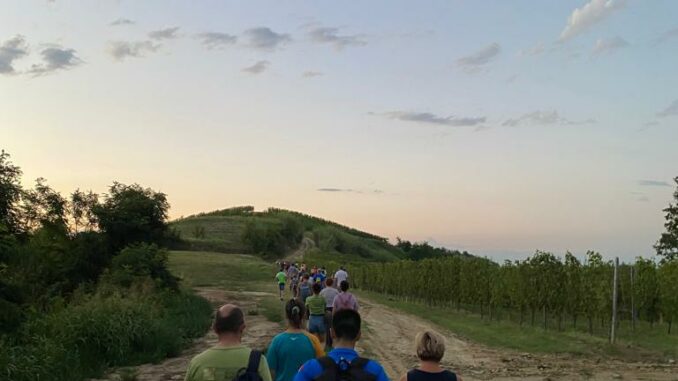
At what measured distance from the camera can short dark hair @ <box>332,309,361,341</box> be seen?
407 centimetres

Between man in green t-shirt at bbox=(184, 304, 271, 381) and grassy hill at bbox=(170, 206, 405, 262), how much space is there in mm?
78517

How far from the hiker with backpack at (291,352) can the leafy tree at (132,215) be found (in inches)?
1084

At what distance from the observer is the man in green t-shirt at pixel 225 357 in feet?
13.3

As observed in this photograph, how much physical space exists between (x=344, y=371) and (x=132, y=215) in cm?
2979

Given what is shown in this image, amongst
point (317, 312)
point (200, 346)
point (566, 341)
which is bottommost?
point (200, 346)

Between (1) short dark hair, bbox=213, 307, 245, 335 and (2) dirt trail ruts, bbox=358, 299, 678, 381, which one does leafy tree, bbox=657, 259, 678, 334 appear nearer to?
(2) dirt trail ruts, bbox=358, 299, 678, 381

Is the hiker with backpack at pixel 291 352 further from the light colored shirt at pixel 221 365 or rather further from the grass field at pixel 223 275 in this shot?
the grass field at pixel 223 275

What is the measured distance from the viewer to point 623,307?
28953 mm

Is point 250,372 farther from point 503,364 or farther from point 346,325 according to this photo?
point 503,364

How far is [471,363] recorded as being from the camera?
51.1ft

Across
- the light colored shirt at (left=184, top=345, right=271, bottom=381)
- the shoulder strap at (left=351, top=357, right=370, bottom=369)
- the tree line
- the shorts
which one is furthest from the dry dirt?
the shoulder strap at (left=351, top=357, right=370, bottom=369)

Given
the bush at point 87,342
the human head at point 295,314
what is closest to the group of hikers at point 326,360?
the human head at point 295,314

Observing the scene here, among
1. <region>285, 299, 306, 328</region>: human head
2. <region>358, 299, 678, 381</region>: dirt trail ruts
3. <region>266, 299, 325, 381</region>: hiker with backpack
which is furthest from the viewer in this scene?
<region>358, 299, 678, 381</region>: dirt trail ruts

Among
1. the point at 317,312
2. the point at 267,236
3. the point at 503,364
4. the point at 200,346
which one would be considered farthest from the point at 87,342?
the point at 267,236
